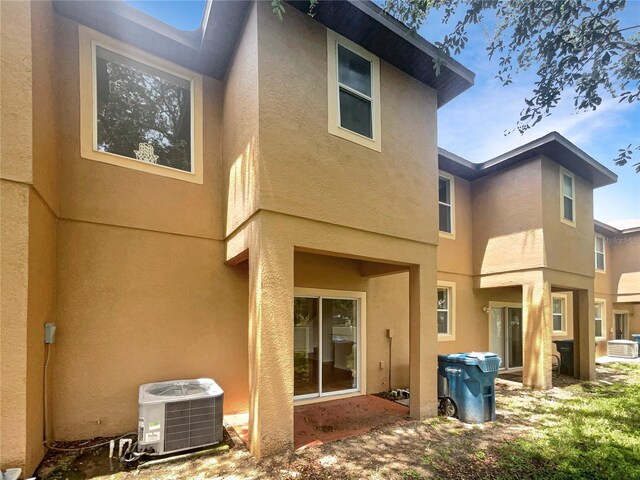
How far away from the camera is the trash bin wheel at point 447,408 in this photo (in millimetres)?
6711

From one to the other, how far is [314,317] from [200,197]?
3.57m

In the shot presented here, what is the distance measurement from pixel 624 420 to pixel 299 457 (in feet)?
22.1

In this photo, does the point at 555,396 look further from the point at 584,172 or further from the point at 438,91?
the point at 438,91

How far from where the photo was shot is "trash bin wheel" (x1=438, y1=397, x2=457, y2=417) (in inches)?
264

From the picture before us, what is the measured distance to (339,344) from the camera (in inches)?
322

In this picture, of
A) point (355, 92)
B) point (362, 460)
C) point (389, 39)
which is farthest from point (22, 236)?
point (389, 39)

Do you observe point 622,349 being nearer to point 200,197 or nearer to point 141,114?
point 200,197

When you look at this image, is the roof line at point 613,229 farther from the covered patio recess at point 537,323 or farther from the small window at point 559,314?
the covered patio recess at point 537,323

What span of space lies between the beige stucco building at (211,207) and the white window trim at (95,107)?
0.10 ft

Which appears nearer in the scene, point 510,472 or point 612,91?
point 510,472

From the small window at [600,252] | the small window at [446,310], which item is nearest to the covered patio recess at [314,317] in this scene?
the small window at [446,310]

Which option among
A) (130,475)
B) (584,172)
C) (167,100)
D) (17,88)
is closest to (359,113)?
(167,100)

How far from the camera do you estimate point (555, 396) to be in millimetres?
8711

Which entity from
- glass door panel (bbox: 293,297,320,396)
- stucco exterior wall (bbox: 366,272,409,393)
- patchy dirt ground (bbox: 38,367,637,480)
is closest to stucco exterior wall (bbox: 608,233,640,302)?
stucco exterior wall (bbox: 366,272,409,393)
